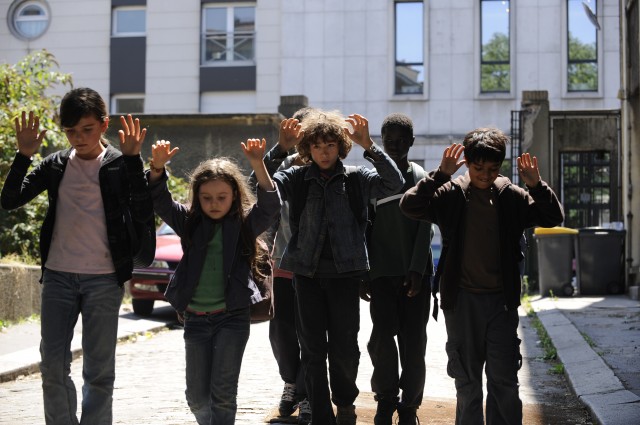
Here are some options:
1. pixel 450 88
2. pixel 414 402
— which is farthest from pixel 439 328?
pixel 450 88

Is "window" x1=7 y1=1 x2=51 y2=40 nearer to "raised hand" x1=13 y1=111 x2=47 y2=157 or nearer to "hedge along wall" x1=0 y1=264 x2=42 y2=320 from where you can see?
"hedge along wall" x1=0 y1=264 x2=42 y2=320

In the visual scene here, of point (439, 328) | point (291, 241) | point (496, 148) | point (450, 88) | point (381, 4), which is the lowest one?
point (439, 328)

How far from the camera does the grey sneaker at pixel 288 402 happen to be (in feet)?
21.8

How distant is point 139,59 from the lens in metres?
33.4

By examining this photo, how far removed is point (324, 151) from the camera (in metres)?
5.88

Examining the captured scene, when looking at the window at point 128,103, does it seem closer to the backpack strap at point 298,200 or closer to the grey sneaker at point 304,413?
the grey sneaker at point 304,413

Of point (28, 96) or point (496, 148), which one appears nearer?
point (496, 148)

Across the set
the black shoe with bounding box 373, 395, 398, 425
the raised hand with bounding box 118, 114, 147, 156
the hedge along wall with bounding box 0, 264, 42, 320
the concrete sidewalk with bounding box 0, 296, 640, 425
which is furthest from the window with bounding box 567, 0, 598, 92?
the raised hand with bounding box 118, 114, 147, 156

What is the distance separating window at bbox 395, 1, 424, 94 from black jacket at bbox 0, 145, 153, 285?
85.8ft

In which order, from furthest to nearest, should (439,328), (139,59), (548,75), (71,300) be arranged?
(139,59), (548,75), (439,328), (71,300)

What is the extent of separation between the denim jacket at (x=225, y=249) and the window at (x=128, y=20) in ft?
96.8

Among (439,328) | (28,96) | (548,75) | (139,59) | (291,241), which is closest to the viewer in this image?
(291,241)

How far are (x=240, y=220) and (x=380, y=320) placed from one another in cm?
122

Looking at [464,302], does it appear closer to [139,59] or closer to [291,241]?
[291,241]
